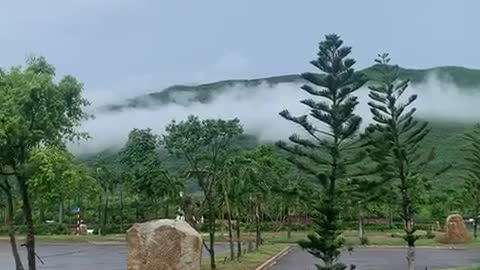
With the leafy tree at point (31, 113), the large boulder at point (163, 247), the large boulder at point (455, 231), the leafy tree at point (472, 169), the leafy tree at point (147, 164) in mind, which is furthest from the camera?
the large boulder at point (455, 231)

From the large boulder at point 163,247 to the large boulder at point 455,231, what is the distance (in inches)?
871

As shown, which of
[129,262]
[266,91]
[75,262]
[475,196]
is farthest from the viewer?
[266,91]

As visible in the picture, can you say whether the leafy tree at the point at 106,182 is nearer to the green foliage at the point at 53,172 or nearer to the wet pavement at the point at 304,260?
the wet pavement at the point at 304,260

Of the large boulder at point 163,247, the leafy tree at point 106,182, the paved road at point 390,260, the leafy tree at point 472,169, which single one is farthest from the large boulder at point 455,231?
the large boulder at point 163,247

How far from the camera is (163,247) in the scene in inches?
519

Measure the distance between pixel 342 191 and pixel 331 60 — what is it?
8.92 feet

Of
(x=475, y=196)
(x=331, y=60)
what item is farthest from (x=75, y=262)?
(x=475, y=196)

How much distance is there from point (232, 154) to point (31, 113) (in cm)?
754

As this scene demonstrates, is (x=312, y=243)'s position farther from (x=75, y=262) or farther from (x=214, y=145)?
(x=75, y=262)

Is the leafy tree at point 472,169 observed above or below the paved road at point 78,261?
above

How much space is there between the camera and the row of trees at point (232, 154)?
12000mm

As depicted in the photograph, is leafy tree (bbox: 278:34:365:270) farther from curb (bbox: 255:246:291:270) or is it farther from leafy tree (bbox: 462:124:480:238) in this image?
leafy tree (bbox: 462:124:480:238)

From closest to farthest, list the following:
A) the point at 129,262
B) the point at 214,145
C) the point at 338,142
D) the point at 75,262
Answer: the point at 129,262
the point at 338,142
the point at 214,145
the point at 75,262

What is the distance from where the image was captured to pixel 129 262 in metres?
13.5
